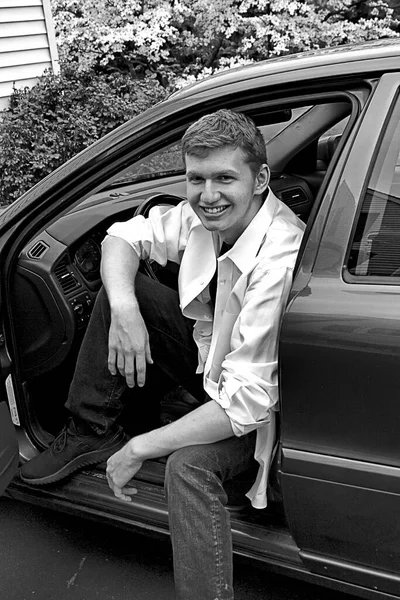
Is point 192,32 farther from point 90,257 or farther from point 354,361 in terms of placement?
point 354,361

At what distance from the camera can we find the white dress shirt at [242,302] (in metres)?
1.71

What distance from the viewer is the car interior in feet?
7.73

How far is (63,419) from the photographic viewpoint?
2.64 meters

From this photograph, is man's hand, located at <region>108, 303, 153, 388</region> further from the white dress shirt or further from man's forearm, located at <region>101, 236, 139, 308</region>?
the white dress shirt

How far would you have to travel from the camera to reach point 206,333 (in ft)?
6.93

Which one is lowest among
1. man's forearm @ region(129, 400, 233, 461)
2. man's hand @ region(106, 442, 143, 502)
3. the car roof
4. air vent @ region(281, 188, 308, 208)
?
man's hand @ region(106, 442, 143, 502)

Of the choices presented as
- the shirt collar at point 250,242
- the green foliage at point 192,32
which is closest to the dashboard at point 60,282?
the shirt collar at point 250,242

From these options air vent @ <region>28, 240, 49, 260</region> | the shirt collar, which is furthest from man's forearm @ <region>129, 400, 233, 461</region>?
air vent @ <region>28, 240, 49, 260</region>

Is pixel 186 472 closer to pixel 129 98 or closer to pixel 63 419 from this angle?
pixel 63 419

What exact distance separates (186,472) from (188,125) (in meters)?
0.97

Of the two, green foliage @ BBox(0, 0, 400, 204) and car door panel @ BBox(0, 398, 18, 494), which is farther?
green foliage @ BBox(0, 0, 400, 204)

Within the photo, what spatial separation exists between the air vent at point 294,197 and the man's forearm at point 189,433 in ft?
3.87

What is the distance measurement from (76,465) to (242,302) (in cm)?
Answer: 86

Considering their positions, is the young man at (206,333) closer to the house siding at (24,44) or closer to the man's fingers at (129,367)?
the man's fingers at (129,367)
